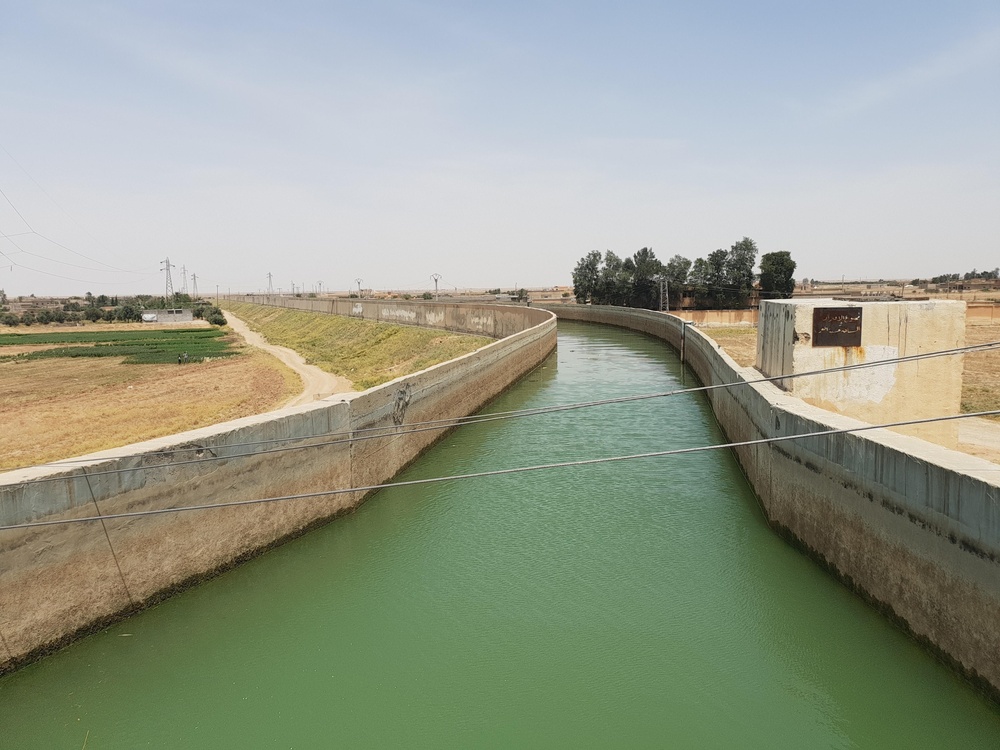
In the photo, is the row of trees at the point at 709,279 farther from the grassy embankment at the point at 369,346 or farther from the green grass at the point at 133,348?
the green grass at the point at 133,348

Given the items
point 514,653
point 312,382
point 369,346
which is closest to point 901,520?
point 514,653

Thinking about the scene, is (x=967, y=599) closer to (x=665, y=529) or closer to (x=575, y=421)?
(x=665, y=529)

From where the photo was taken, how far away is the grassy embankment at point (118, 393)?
1803cm

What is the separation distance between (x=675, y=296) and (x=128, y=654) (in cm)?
7388

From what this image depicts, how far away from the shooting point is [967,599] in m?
6.83

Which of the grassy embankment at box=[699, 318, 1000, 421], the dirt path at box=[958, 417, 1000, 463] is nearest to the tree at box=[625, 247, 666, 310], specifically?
the grassy embankment at box=[699, 318, 1000, 421]

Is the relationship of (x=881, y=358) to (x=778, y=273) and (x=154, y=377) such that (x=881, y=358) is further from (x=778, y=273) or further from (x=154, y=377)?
(x=778, y=273)

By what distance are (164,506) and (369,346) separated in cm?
4005

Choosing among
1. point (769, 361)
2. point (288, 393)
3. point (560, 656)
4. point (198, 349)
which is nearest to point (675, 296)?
point (198, 349)

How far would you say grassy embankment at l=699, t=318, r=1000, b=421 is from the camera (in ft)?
57.9

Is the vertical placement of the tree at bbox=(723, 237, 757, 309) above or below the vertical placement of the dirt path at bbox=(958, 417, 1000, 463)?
above

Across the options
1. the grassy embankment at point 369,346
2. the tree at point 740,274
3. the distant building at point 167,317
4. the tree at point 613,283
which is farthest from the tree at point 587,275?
the distant building at point 167,317

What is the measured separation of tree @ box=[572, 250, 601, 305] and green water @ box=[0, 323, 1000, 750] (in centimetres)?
7877

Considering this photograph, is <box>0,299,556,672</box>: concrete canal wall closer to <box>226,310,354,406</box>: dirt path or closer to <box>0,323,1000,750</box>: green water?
<box>0,323,1000,750</box>: green water
